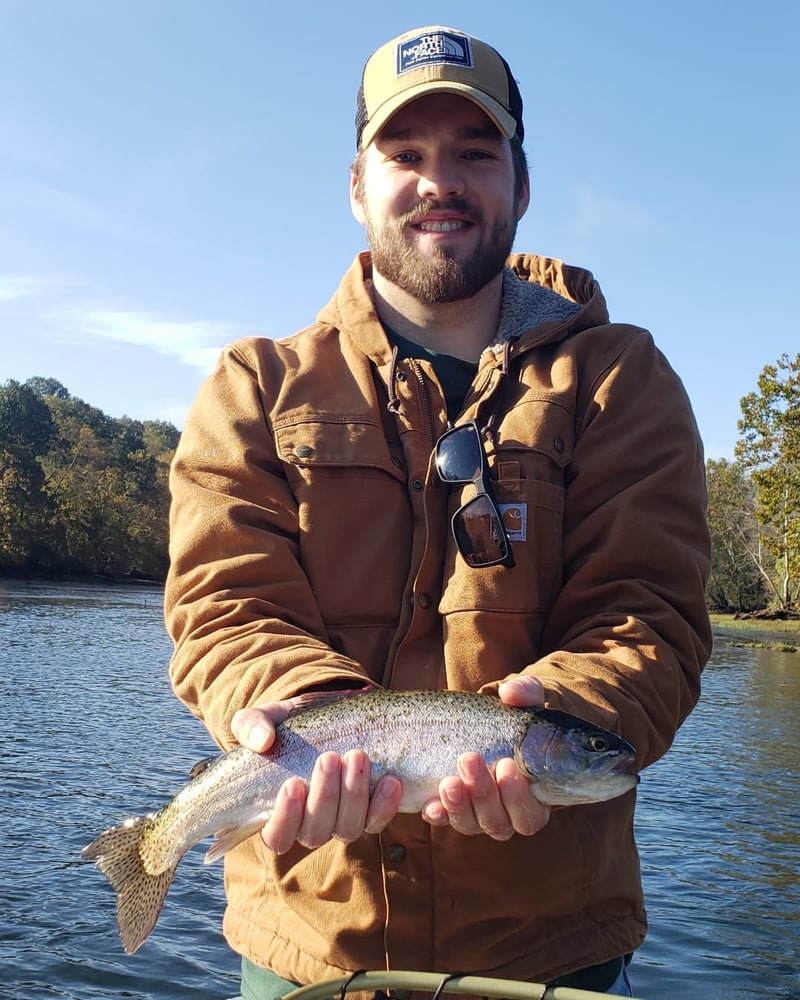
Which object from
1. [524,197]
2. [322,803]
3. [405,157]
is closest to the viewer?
[322,803]

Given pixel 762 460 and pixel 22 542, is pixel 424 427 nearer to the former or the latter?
pixel 762 460

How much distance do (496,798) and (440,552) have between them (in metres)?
0.88

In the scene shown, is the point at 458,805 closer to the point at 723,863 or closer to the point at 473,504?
the point at 473,504

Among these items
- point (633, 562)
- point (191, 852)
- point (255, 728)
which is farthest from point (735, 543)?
point (255, 728)

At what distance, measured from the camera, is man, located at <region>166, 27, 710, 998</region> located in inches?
118

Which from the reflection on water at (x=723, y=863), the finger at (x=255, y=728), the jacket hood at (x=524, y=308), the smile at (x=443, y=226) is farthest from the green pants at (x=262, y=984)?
the reflection on water at (x=723, y=863)

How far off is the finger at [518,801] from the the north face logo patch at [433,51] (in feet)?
7.82

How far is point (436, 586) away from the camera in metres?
3.42

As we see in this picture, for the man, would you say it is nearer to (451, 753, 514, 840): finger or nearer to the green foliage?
(451, 753, 514, 840): finger

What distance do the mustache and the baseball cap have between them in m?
0.30

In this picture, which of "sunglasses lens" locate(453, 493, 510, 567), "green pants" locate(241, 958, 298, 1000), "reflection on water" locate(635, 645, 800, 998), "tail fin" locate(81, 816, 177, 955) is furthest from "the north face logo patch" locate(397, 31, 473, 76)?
"reflection on water" locate(635, 645, 800, 998)

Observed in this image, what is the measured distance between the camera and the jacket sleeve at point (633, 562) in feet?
10.2

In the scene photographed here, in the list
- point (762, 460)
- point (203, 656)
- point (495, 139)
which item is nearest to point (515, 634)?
point (203, 656)

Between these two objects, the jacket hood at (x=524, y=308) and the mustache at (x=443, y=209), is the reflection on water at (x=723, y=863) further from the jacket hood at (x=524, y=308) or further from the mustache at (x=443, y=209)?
the mustache at (x=443, y=209)
